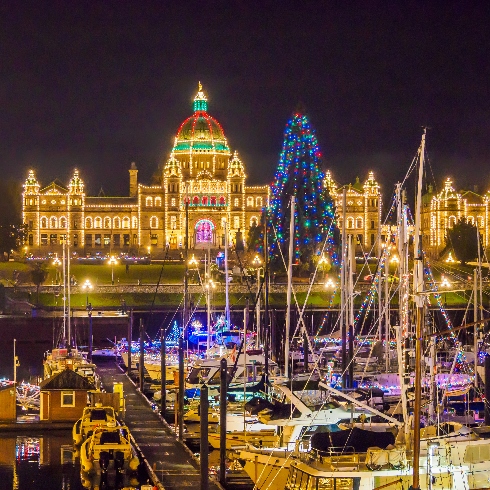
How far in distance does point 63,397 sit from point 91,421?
4.23 meters

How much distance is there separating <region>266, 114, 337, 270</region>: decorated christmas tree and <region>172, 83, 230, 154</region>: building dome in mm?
69071

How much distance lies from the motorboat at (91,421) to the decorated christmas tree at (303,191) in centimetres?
5358

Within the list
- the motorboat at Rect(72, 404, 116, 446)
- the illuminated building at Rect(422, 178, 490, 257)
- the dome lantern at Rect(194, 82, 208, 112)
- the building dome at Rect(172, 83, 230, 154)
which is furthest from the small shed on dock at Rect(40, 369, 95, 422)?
the dome lantern at Rect(194, 82, 208, 112)

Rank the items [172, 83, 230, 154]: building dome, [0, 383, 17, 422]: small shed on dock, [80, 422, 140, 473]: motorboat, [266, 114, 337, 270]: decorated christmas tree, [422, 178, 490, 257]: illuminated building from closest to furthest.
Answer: [80, 422, 140, 473]: motorboat → [0, 383, 17, 422]: small shed on dock → [266, 114, 337, 270]: decorated christmas tree → [422, 178, 490, 257]: illuminated building → [172, 83, 230, 154]: building dome

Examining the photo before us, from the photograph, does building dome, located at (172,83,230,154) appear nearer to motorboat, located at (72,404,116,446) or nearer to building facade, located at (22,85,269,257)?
building facade, located at (22,85,269,257)

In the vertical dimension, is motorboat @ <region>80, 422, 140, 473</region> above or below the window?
below

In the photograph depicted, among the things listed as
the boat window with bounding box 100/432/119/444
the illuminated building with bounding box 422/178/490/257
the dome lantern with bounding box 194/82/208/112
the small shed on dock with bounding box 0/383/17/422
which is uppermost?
the dome lantern with bounding box 194/82/208/112

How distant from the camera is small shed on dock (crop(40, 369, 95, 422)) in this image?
4209cm

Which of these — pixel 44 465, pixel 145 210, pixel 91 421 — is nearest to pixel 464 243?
pixel 145 210

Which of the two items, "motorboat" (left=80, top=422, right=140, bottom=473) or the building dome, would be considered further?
the building dome

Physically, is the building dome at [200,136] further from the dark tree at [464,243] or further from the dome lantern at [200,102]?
the dark tree at [464,243]

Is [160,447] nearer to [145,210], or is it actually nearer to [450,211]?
[450,211]

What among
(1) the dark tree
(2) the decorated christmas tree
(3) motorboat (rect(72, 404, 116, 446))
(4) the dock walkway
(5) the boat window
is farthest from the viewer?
(1) the dark tree

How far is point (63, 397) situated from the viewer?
42406 mm
